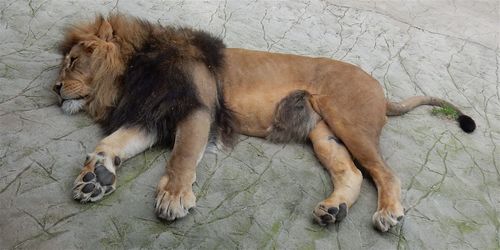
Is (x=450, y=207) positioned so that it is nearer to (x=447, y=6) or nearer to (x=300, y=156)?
(x=300, y=156)

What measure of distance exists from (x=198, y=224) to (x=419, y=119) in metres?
2.57

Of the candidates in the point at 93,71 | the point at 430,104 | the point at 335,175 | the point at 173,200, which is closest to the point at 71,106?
the point at 93,71

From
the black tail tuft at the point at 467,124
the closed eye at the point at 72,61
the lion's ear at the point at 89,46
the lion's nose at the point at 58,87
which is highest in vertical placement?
the lion's ear at the point at 89,46

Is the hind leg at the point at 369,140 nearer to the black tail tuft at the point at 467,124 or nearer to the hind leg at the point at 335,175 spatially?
the hind leg at the point at 335,175

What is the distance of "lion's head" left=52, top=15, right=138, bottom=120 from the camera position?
12.2ft

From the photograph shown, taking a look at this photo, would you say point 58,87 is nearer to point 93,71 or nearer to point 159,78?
point 93,71

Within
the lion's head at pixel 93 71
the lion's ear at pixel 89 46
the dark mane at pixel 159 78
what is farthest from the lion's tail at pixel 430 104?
the lion's ear at pixel 89 46

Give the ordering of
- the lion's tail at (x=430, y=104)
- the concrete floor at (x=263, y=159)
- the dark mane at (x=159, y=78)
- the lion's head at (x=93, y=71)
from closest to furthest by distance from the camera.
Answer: the concrete floor at (x=263, y=159) → the dark mane at (x=159, y=78) → the lion's head at (x=93, y=71) → the lion's tail at (x=430, y=104)

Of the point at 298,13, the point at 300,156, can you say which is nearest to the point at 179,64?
the point at 300,156

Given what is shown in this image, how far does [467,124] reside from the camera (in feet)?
14.9

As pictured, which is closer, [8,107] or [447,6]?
[8,107]

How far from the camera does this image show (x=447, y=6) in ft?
23.3

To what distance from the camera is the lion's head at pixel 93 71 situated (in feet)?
12.2

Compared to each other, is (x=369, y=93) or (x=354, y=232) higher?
(x=369, y=93)
